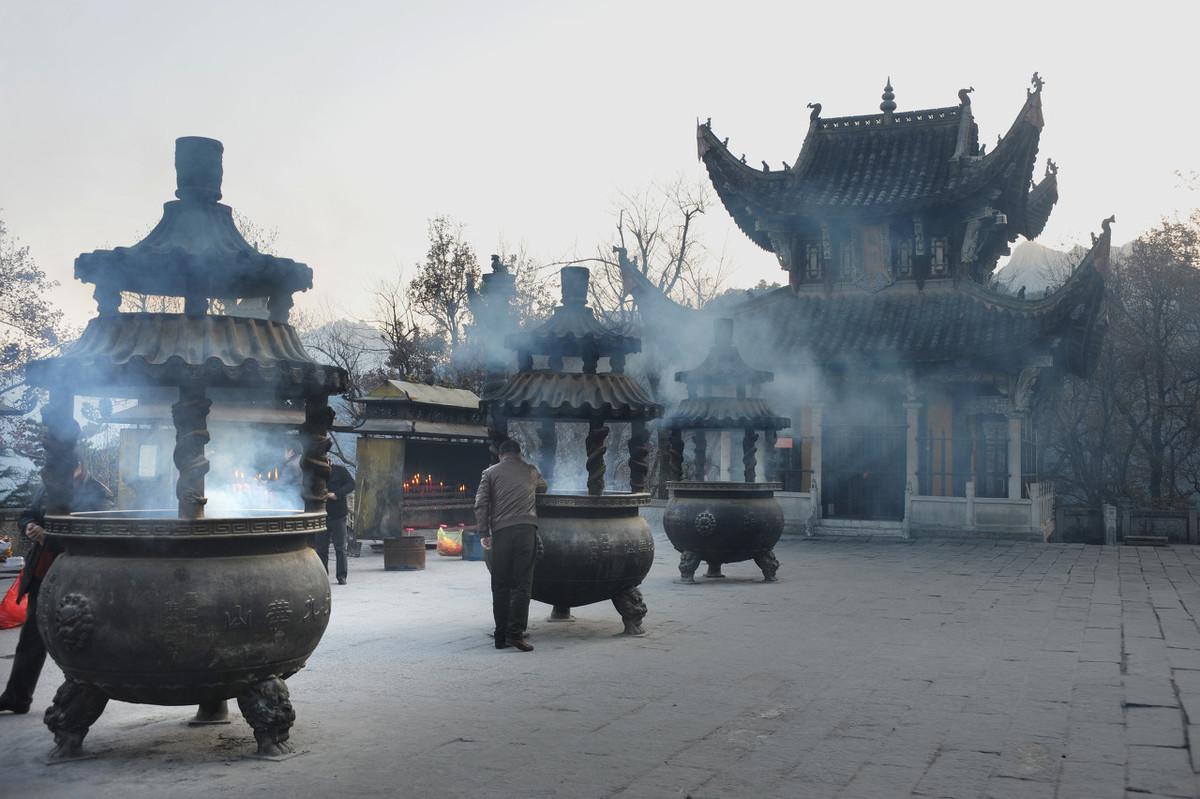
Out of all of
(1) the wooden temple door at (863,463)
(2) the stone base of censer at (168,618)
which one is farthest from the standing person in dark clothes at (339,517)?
(1) the wooden temple door at (863,463)

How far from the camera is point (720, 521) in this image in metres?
12.9

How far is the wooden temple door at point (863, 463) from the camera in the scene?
76.6 feet

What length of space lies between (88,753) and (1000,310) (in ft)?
69.1

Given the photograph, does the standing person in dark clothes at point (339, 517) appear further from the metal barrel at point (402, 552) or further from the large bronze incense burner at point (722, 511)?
the large bronze incense burner at point (722, 511)

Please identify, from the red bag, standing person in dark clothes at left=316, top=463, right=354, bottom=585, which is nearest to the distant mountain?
standing person in dark clothes at left=316, top=463, right=354, bottom=585

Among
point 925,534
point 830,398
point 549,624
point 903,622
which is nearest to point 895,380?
point 830,398

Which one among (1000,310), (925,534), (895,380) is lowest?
(925,534)

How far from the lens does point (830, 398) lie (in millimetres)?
23859

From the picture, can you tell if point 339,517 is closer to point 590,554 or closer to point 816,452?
point 590,554

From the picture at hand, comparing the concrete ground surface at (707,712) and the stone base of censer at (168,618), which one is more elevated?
the stone base of censer at (168,618)

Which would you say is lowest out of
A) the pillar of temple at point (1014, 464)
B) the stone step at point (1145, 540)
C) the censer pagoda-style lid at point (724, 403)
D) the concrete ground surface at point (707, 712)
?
the stone step at point (1145, 540)

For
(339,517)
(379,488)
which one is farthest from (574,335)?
(379,488)

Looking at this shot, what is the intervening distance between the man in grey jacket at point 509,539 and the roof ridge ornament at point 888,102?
68.7ft

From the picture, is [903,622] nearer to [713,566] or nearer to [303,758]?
[713,566]
